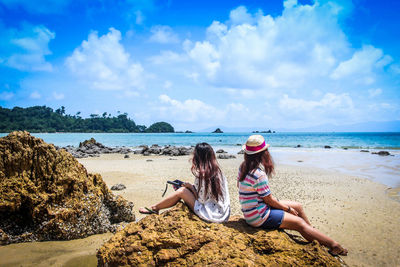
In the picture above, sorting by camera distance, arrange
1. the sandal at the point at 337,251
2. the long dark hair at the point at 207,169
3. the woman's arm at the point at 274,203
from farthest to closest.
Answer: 1. the long dark hair at the point at 207,169
2. the woman's arm at the point at 274,203
3. the sandal at the point at 337,251

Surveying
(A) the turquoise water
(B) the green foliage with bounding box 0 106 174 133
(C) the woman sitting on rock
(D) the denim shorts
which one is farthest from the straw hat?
(B) the green foliage with bounding box 0 106 174 133

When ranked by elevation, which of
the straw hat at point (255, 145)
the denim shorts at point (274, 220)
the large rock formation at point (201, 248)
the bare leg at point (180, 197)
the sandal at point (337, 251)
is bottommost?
the sandal at point (337, 251)

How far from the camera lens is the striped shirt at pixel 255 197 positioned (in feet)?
12.9

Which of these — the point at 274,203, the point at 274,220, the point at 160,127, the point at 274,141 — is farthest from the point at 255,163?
the point at 160,127

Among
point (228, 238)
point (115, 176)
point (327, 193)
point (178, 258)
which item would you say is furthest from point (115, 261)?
point (115, 176)

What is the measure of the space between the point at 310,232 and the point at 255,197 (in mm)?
1016

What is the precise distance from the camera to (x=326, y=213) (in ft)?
24.0

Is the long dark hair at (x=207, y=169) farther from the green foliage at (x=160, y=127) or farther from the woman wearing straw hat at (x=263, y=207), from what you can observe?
the green foliage at (x=160, y=127)

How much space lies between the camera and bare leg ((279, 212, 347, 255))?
3.85 metres

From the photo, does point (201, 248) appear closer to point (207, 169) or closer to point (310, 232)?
point (207, 169)

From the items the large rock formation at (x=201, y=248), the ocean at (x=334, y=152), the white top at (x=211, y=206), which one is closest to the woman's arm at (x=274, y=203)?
the large rock formation at (x=201, y=248)

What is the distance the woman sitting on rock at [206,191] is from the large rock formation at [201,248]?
0.44 meters

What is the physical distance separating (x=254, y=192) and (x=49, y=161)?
4130mm

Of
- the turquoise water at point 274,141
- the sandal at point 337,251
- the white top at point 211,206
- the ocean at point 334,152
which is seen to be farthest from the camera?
the turquoise water at point 274,141
